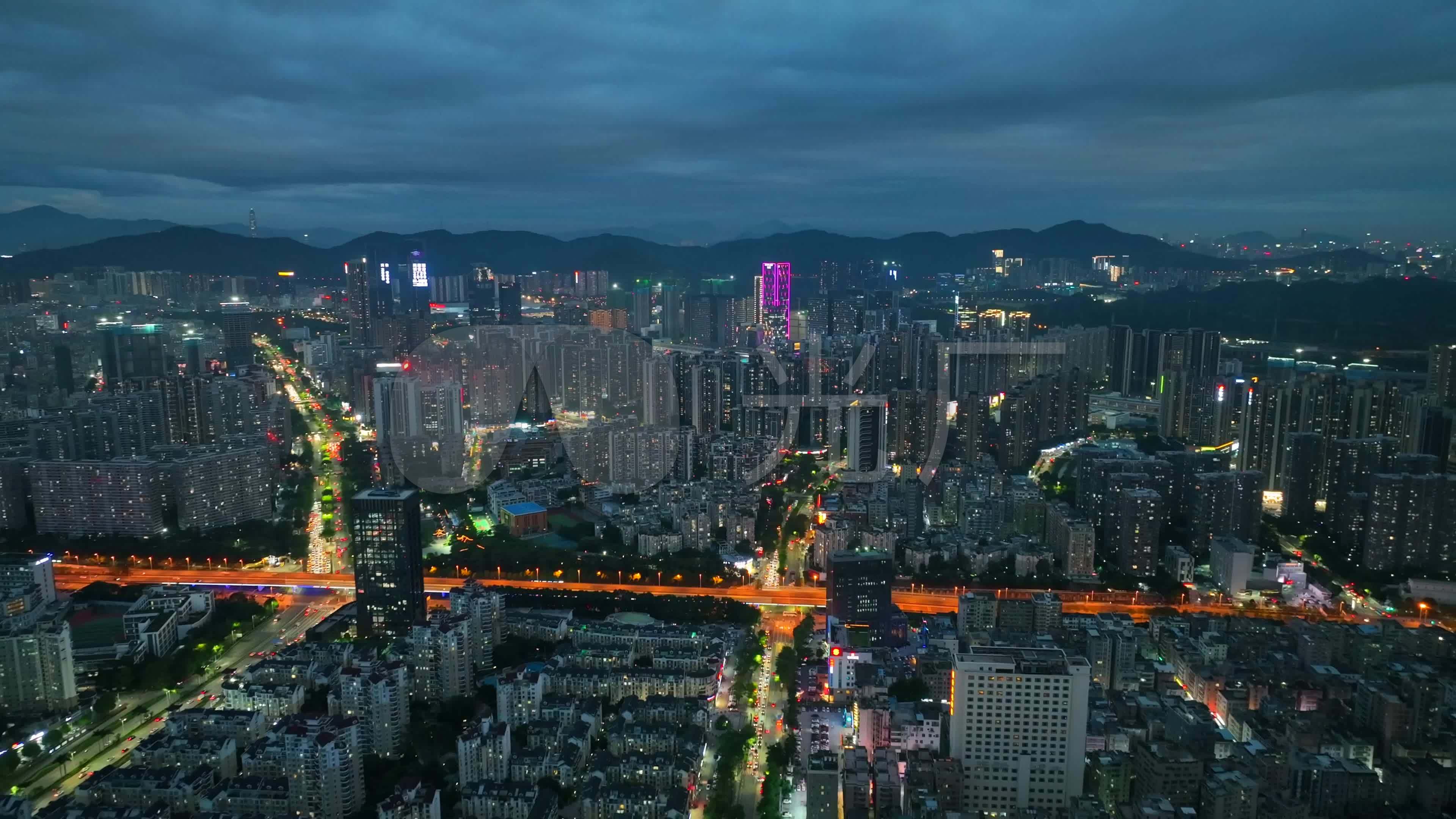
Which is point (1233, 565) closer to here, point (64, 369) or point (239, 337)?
point (64, 369)

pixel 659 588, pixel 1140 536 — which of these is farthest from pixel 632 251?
pixel 1140 536

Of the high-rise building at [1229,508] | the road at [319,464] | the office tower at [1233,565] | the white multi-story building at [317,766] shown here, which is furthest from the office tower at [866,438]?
the white multi-story building at [317,766]

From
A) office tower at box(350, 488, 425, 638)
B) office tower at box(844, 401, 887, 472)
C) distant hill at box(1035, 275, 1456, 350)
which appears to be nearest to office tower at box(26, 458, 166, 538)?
office tower at box(350, 488, 425, 638)

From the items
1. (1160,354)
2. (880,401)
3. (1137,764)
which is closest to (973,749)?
(1137,764)

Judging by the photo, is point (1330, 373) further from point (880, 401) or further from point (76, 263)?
point (76, 263)

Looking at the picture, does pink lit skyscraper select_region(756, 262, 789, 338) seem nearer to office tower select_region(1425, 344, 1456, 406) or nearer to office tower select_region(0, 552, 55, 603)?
office tower select_region(1425, 344, 1456, 406)

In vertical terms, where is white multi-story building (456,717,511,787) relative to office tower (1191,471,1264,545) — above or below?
below
